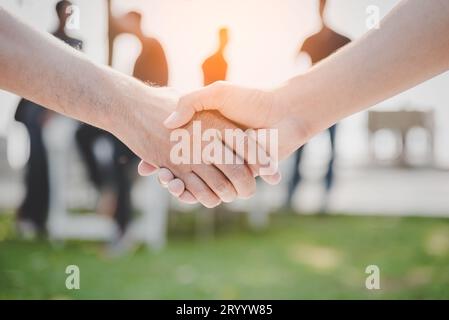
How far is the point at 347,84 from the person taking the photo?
5.21ft

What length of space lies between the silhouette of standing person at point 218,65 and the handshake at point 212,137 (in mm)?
199

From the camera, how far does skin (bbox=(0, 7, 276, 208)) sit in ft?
5.18

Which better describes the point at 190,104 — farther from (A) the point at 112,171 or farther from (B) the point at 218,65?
(A) the point at 112,171

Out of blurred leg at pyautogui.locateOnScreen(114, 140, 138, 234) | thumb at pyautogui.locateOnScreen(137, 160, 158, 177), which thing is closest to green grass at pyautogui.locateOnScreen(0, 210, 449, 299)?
blurred leg at pyautogui.locateOnScreen(114, 140, 138, 234)

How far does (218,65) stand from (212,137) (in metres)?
0.30

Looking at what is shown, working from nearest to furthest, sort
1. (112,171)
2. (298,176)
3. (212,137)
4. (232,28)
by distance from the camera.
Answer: (212,137), (232,28), (112,171), (298,176)

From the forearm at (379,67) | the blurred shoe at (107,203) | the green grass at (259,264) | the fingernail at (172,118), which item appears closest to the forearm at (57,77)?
the fingernail at (172,118)

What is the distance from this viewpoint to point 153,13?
1.87 m

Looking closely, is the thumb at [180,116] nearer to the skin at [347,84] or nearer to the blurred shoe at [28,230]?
the skin at [347,84]

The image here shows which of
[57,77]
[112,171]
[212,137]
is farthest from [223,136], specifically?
[112,171]

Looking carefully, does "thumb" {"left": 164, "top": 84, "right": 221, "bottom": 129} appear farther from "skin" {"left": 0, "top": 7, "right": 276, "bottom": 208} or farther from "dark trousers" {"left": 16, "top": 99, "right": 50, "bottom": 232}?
"dark trousers" {"left": 16, "top": 99, "right": 50, "bottom": 232}
